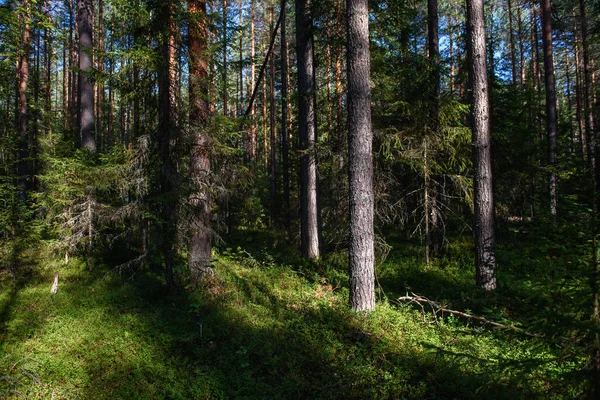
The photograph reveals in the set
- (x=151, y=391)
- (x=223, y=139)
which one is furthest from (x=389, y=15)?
(x=151, y=391)

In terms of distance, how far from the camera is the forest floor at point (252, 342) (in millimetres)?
4633

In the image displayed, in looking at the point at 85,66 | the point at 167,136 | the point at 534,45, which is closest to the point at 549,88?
the point at 534,45

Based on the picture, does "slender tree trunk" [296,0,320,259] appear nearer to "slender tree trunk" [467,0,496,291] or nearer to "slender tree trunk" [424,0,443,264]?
"slender tree trunk" [424,0,443,264]

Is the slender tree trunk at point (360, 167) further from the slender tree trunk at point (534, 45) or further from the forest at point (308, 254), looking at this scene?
the slender tree trunk at point (534, 45)

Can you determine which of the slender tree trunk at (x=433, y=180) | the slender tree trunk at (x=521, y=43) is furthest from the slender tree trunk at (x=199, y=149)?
the slender tree trunk at (x=521, y=43)

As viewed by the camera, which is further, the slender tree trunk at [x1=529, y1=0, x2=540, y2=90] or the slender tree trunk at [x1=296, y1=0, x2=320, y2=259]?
the slender tree trunk at [x1=529, y1=0, x2=540, y2=90]

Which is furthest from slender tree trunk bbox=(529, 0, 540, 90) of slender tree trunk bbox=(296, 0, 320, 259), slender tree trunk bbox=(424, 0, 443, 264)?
slender tree trunk bbox=(296, 0, 320, 259)

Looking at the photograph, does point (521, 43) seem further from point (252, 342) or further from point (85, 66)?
point (252, 342)

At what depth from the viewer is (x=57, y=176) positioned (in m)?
8.50

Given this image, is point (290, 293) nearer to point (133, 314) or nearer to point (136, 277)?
point (133, 314)

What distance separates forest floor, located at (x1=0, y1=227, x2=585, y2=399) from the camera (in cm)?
463

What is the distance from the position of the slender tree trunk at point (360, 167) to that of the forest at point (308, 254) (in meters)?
0.04

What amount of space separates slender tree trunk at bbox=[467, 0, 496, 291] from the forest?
46mm

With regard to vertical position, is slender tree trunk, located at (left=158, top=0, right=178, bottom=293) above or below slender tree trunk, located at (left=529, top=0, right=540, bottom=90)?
below
